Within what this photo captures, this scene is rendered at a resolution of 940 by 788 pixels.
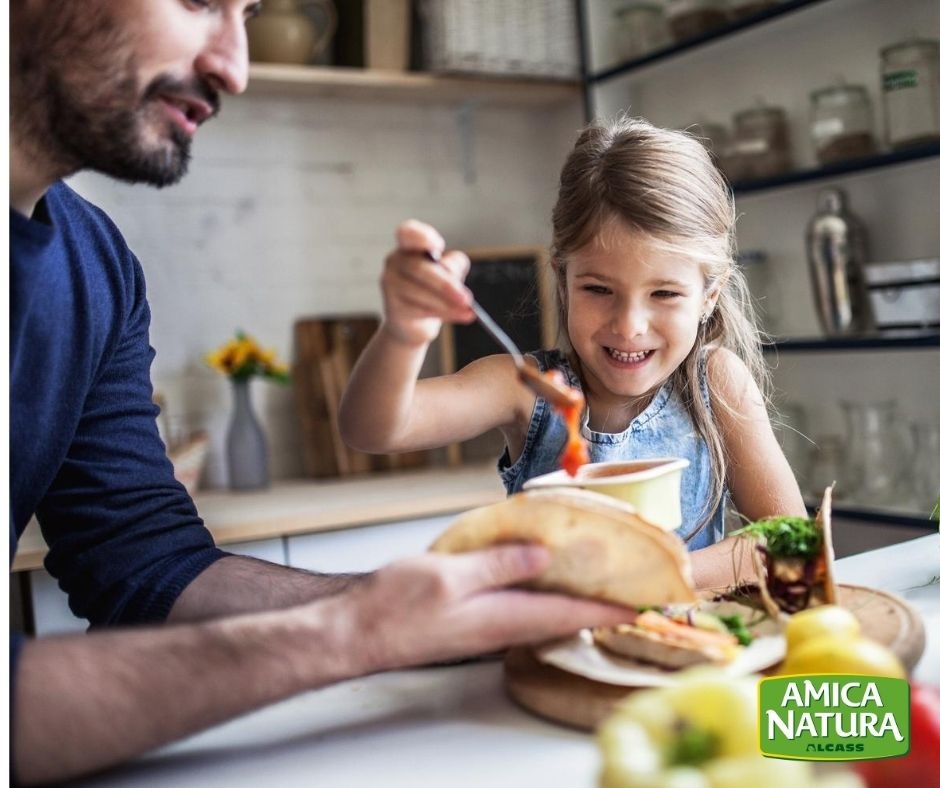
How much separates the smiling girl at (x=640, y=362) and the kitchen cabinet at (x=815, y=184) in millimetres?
827

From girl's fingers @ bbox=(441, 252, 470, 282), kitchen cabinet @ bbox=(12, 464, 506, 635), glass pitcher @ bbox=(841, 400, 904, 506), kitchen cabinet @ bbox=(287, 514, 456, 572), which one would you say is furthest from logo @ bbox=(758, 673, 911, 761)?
glass pitcher @ bbox=(841, 400, 904, 506)

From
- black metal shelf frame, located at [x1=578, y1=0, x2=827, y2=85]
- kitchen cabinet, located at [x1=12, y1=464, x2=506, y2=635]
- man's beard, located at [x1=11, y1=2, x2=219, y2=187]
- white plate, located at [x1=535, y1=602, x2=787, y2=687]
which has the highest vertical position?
black metal shelf frame, located at [x1=578, y1=0, x2=827, y2=85]

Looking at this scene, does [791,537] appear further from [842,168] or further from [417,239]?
[842,168]

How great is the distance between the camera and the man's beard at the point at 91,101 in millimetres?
950

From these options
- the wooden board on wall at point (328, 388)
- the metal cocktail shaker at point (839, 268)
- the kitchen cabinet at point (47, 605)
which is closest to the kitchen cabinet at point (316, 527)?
the kitchen cabinet at point (47, 605)

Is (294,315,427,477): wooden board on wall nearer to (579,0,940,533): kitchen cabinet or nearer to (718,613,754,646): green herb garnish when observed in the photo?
(579,0,940,533): kitchen cabinet

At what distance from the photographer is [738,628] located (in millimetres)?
837

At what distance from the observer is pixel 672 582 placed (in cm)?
78

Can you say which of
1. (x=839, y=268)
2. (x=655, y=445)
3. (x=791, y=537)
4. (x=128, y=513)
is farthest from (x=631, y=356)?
(x=839, y=268)

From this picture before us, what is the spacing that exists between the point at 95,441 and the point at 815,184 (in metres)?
1.81

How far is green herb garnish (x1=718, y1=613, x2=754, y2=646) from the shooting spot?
32.2 inches

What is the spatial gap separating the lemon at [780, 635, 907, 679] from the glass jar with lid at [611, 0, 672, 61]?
87.2 inches

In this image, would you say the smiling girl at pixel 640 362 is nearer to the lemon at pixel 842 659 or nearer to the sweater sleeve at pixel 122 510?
the sweater sleeve at pixel 122 510

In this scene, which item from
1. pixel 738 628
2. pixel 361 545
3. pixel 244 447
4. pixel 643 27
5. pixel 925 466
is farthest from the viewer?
pixel 643 27
